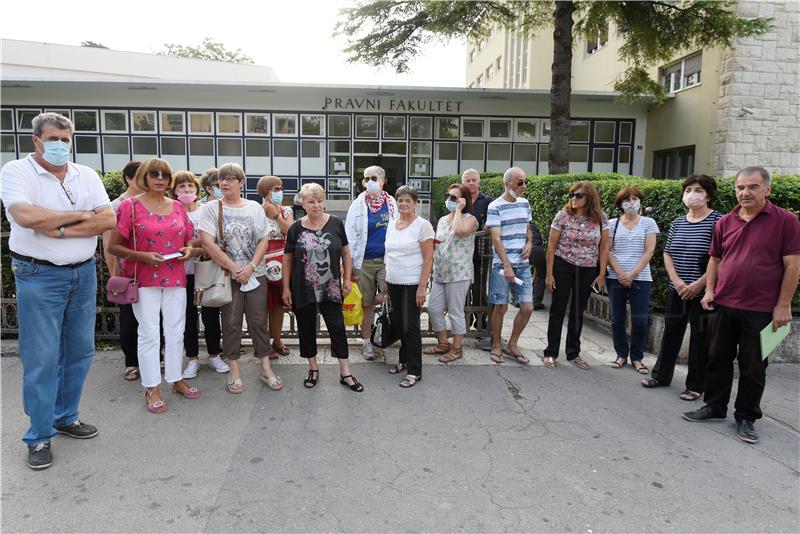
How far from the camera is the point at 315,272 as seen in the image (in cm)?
434

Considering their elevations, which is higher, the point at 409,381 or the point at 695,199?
the point at 695,199

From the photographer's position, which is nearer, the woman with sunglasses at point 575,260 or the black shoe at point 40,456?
the black shoe at point 40,456

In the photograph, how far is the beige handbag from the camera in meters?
4.28

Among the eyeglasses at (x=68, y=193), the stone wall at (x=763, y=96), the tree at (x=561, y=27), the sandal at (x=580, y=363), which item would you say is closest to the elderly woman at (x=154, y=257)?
the eyeglasses at (x=68, y=193)

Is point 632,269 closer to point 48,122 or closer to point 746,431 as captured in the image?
point 746,431

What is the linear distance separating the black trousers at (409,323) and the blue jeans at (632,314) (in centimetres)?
206

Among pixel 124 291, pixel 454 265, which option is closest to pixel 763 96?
pixel 454 265

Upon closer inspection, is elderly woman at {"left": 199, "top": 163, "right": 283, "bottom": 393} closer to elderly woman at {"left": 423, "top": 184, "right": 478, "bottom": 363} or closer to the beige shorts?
the beige shorts

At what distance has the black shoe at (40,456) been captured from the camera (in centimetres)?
311

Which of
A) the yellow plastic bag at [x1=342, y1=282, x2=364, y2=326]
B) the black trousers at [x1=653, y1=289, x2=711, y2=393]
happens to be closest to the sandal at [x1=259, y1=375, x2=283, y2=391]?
the yellow plastic bag at [x1=342, y1=282, x2=364, y2=326]

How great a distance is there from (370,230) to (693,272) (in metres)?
2.88

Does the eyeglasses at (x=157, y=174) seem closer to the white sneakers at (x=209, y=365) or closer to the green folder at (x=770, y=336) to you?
the white sneakers at (x=209, y=365)

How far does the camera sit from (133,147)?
728 inches

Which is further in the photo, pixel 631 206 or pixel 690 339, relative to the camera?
pixel 631 206
